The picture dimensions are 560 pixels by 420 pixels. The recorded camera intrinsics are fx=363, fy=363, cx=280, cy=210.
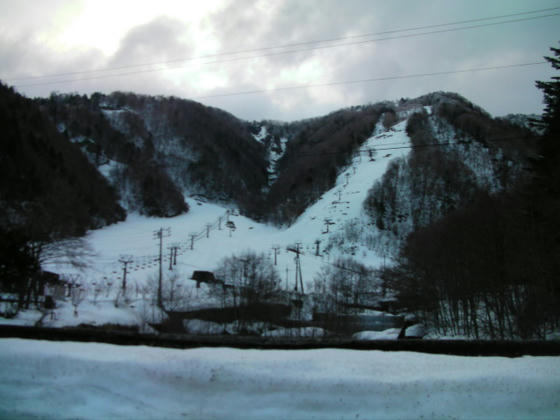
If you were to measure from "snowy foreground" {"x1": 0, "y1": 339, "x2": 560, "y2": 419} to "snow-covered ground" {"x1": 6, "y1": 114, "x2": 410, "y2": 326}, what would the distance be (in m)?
23.1

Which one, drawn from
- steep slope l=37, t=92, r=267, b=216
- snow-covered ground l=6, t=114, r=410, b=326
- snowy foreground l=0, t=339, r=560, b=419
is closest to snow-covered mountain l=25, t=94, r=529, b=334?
snow-covered ground l=6, t=114, r=410, b=326

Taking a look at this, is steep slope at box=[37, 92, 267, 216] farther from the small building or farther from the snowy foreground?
the snowy foreground

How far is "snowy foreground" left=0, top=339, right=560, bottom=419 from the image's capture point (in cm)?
530

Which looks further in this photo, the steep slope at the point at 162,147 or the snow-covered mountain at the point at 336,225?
the steep slope at the point at 162,147

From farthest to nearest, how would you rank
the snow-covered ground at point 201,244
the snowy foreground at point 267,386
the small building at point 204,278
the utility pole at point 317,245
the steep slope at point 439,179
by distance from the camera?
1. the steep slope at point 439,179
2. the utility pole at point 317,245
3. the small building at point 204,278
4. the snow-covered ground at point 201,244
5. the snowy foreground at point 267,386

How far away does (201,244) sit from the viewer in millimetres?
71312

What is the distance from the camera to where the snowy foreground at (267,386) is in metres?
5.30

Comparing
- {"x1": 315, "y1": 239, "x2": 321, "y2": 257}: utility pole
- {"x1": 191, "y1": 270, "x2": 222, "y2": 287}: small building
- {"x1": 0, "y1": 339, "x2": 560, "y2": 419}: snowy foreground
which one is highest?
{"x1": 315, "y1": 239, "x2": 321, "y2": 257}: utility pole

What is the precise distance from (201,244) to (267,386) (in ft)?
221

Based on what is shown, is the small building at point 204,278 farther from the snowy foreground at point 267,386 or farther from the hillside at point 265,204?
the snowy foreground at point 267,386

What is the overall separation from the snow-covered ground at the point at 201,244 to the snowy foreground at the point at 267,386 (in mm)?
23095

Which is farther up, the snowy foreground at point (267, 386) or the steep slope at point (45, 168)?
the steep slope at point (45, 168)

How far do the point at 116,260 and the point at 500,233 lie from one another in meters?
52.9

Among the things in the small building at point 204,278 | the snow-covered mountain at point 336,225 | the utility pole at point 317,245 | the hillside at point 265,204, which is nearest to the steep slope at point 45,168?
the hillside at point 265,204
